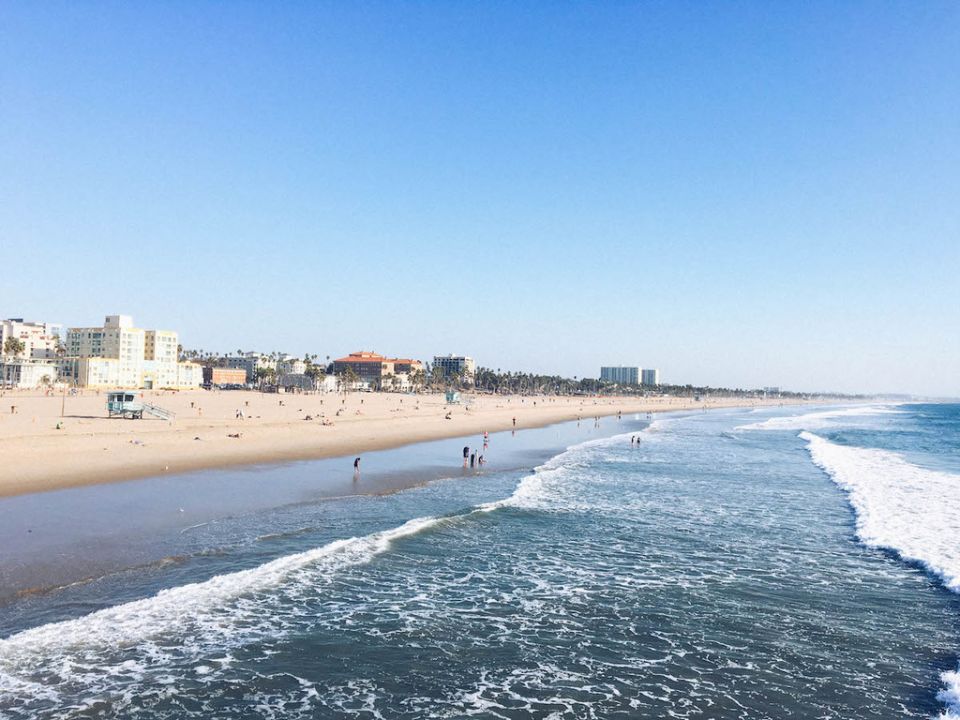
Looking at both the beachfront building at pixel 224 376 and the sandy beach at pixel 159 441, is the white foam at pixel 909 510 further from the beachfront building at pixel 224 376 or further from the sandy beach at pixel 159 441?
the beachfront building at pixel 224 376

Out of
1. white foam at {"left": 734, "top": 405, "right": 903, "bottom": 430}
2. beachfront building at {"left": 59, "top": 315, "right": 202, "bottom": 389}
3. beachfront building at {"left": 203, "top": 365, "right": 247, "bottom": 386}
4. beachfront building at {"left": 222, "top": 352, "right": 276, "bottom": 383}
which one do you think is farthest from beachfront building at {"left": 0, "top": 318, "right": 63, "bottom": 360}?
white foam at {"left": 734, "top": 405, "right": 903, "bottom": 430}

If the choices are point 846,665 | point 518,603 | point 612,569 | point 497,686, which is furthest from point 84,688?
point 846,665

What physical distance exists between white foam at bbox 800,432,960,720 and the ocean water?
141 mm

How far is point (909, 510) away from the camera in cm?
2452

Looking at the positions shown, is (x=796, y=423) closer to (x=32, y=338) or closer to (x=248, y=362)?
(x=248, y=362)

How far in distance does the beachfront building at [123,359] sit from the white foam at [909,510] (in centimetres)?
11400

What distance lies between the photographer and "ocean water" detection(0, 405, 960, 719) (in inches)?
376

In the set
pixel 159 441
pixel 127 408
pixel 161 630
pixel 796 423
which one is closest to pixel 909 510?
pixel 161 630

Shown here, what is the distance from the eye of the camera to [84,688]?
945 centimetres

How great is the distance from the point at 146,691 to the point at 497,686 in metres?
5.44

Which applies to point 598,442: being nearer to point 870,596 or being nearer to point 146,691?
point 870,596

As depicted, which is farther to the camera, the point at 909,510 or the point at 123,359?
the point at 123,359

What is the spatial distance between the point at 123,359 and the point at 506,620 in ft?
456

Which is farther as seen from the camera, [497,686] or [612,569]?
[612,569]
